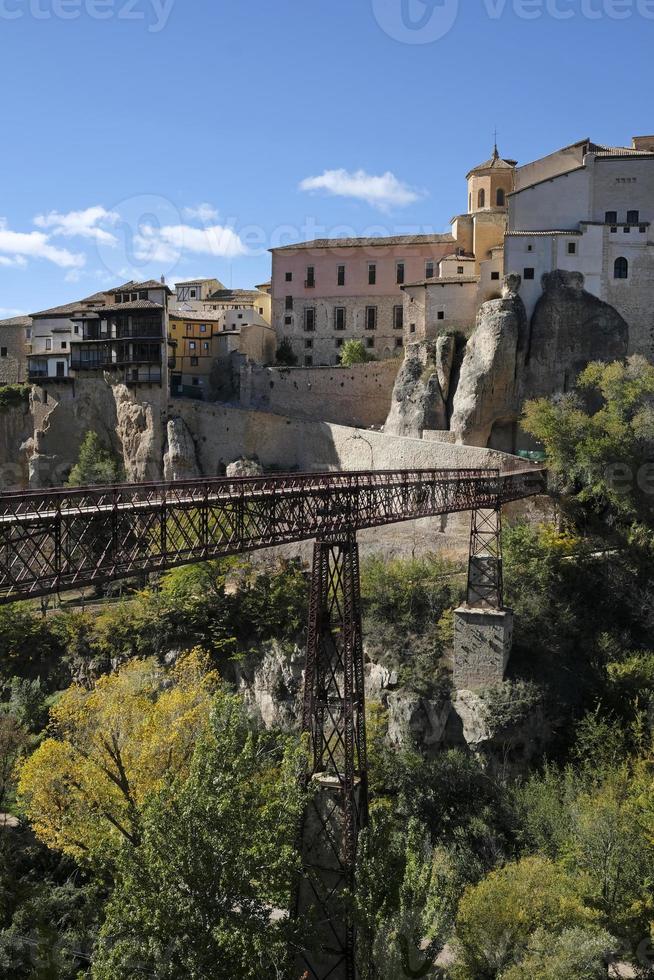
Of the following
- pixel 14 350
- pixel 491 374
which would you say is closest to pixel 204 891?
pixel 491 374

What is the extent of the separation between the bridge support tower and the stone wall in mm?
17843

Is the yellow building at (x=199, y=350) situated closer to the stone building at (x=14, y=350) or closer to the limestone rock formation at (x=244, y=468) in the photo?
the limestone rock formation at (x=244, y=468)

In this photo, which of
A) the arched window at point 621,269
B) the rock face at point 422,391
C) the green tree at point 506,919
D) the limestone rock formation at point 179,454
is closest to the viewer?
the green tree at point 506,919

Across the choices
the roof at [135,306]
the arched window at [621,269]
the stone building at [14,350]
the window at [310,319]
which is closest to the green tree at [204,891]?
the arched window at [621,269]

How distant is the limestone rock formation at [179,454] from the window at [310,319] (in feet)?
35.6

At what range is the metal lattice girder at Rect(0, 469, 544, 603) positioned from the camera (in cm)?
1543

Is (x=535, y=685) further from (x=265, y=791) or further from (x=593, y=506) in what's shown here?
(x=265, y=791)

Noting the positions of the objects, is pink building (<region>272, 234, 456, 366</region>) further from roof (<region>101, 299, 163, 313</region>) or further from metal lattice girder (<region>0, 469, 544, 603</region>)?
metal lattice girder (<region>0, 469, 544, 603</region>)

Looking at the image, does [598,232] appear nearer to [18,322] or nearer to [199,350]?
[199,350]

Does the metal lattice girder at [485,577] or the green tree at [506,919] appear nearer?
the green tree at [506,919]

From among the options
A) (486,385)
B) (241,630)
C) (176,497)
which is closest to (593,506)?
(486,385)

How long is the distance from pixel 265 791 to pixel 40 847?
10143mm

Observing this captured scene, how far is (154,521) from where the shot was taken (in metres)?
18.2

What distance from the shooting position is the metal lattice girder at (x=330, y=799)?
1870 centimetres
